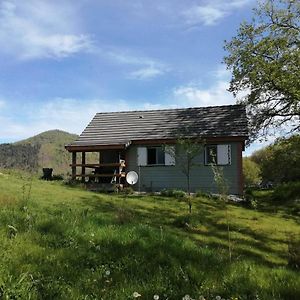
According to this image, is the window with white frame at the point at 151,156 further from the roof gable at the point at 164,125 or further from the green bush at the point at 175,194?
the green bush at the point at 175,194

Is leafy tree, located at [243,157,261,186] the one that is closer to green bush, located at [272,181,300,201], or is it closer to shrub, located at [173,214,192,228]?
green bush, located at [272,181,300,201]

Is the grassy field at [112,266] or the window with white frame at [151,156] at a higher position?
the window with white frame at [151,156]

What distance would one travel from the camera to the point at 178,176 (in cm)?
2602

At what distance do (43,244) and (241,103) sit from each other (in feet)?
80.0

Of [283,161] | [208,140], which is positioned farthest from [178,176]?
[283,161]

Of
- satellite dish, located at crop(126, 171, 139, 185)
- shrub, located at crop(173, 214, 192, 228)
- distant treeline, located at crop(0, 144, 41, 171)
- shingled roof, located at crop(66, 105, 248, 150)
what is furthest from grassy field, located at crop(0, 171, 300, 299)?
distant treeline, located at crop(0, 144, 41, 171)

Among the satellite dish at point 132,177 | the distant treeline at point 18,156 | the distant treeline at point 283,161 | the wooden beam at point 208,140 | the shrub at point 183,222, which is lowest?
the shrub at point 183,222

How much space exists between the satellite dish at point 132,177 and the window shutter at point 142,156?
158cm

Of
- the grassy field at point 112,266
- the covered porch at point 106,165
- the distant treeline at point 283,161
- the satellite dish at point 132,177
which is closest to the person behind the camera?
the grassy field at point 112,266

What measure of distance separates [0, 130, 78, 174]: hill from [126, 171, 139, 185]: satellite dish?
77.4 m

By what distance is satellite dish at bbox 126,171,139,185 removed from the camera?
24844 mm

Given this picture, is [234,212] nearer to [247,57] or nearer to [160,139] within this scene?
[160,139]

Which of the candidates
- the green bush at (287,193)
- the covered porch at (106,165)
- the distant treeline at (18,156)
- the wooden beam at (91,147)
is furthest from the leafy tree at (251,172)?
the distant treeline at (18,156)

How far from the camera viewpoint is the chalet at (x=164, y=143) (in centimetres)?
2525
